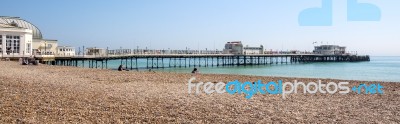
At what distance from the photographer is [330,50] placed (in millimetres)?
95062

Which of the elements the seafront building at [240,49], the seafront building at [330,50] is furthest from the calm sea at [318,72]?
the seafront building at [330,50]

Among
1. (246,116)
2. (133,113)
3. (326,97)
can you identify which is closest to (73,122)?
(133,113)

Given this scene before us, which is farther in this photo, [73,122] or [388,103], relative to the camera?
[388,103]

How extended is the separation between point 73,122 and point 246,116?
2.72m

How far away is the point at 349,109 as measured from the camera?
764 cm

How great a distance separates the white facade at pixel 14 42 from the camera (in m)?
32.7

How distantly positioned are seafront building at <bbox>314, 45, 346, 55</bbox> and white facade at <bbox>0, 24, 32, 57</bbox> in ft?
242

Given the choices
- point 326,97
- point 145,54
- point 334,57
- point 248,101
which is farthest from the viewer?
point 334,57

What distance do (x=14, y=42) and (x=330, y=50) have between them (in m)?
77.1

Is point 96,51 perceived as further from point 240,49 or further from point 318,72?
point 240,49

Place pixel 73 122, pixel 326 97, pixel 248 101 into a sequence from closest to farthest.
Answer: pixel 73 122 → pixel 248 101 → pixel 326 97

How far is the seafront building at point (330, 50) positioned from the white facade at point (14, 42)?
73.7 m

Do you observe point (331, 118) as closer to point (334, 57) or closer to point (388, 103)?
point (388, 103)

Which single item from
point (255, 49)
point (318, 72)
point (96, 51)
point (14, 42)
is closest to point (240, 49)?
point (255, 49)
